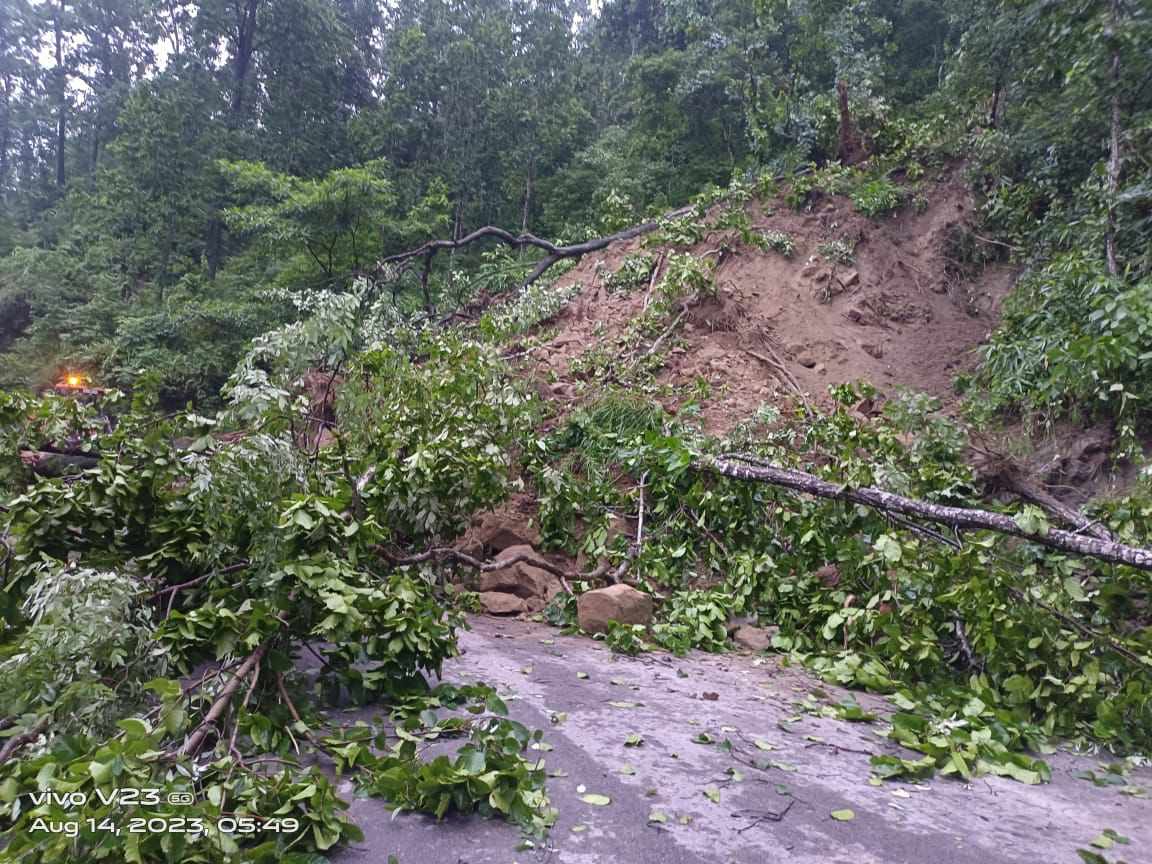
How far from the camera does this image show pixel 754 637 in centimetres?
422

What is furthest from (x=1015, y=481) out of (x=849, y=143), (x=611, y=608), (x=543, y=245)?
(x=543, y=245)

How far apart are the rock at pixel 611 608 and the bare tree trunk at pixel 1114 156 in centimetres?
451

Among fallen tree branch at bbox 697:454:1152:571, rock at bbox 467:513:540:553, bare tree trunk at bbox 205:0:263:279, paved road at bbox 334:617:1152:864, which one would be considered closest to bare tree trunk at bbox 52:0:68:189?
bare tree trunk at bbox 205:0:263:279

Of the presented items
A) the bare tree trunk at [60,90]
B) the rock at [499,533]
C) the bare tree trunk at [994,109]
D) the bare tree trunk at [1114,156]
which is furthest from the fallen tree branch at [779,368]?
the bare tree trunk at [60,90]

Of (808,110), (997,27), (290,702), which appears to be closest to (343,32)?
(808,110)

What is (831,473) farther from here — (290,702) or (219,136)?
(219,136)

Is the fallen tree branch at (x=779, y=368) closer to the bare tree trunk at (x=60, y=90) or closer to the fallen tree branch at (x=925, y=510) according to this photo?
the fallen tree branch at (x=925, y=510)

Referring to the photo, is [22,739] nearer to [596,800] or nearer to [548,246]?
[596,800]

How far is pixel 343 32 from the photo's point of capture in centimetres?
1998

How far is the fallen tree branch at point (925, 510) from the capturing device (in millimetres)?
2980

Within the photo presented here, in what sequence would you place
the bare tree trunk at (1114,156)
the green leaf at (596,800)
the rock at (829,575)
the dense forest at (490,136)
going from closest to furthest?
the green leaf at (596,800) < the rock at (829,575) < the bare tree trunk at (1114,156) < the dense forest at (490,136)

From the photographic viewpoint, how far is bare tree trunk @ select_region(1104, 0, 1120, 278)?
5789mm

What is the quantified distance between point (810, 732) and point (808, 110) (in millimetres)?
9821

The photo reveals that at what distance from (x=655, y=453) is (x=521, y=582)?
1.24 metres
